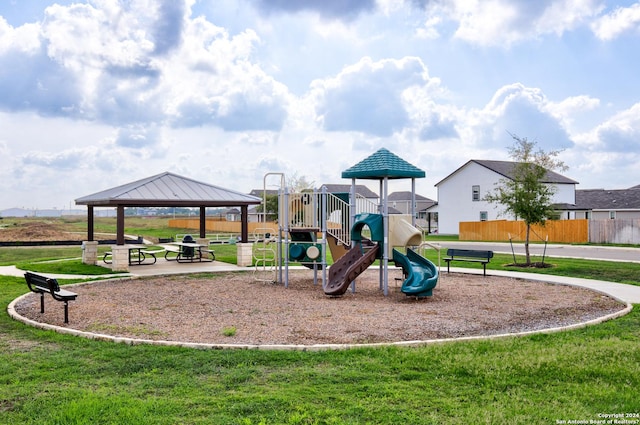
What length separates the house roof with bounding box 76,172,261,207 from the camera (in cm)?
1902

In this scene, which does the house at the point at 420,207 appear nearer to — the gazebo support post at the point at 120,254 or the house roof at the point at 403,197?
the house roof at the point at 403,197

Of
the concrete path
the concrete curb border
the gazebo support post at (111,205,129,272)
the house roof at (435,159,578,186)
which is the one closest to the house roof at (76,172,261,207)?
the gazebo support post at (111,205,129,272)

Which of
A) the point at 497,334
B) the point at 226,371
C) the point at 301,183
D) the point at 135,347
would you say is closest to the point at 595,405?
the point at 497,334

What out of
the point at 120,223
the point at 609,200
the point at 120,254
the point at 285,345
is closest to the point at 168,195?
the point at 120,223

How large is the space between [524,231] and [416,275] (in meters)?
29.8

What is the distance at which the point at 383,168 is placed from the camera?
1321cm

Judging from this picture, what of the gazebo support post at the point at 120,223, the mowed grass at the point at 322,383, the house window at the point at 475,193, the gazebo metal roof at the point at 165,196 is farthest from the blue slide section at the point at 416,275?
the house window at the point at 475,193

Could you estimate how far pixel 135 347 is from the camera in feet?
25.3

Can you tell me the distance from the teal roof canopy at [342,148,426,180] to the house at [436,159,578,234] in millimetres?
35636

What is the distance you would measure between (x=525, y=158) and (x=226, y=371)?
19.9m

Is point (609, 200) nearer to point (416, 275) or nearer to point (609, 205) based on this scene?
point (609, 205)

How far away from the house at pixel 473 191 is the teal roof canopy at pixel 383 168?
35.6 m

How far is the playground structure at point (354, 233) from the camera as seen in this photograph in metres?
12.8

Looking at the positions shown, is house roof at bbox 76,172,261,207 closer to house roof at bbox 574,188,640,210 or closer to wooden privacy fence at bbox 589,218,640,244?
wooden privacy fence at bbox 589,218,640,244
